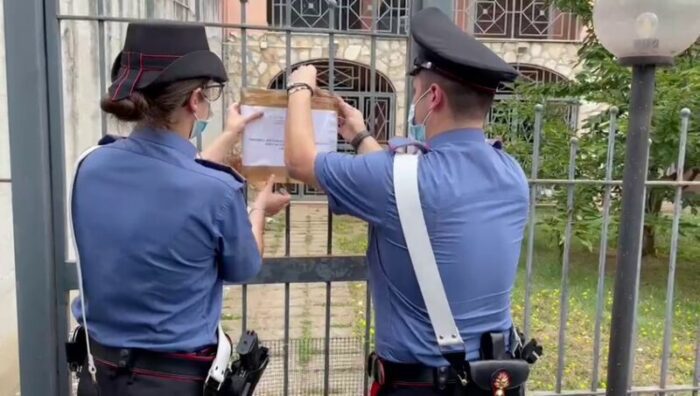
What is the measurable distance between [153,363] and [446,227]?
0.86 meters

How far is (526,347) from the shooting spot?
2029 millimetres

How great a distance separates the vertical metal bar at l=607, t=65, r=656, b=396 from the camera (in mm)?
2932

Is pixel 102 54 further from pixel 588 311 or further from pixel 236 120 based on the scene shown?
pixel 588 311

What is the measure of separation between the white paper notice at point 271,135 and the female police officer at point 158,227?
32cm

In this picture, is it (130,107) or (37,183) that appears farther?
(37,183)

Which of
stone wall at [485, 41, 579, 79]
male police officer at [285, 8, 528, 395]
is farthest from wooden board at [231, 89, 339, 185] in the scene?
stone wall at [485, 41, 579, 79]

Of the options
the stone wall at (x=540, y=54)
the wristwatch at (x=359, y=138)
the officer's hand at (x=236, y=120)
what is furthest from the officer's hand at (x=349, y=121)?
the stone wall at (x=540, y=54)

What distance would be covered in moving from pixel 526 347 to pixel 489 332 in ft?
0.66

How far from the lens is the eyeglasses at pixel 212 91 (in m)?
1.79

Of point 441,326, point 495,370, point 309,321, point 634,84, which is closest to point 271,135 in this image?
point 441,326

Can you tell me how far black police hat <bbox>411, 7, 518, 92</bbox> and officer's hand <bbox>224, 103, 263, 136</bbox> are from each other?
0.55 m

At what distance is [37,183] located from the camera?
2.29 meters

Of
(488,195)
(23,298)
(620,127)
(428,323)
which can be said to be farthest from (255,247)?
(620,127)

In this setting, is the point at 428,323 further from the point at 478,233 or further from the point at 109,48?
the point at 109,48
